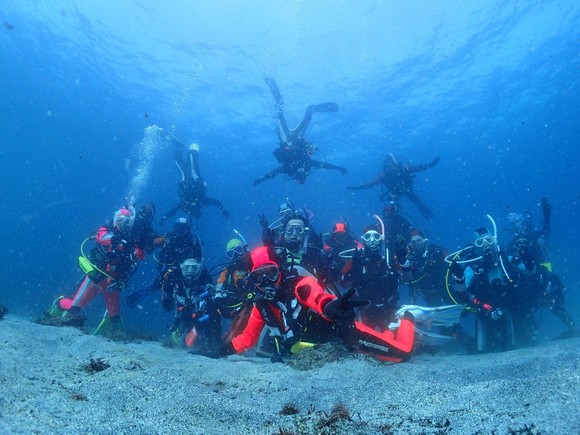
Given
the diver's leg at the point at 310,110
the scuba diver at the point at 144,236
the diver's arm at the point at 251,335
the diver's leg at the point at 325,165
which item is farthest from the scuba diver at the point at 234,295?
the diver's leg at the point at 310,110

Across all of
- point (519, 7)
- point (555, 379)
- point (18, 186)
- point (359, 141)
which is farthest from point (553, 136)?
point (18, 186)

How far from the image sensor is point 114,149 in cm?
5706

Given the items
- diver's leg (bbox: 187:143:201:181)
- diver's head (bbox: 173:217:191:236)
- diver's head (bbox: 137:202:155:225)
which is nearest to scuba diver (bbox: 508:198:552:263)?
diver's head (bbox: 173:217:191:236)

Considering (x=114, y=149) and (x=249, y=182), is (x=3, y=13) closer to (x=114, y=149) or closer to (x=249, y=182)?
(x=114, y=149)

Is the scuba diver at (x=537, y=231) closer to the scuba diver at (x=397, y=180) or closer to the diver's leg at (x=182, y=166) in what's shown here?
the scuba diver at (x=397, y=180)

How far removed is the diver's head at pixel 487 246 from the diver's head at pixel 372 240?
9.10 feet

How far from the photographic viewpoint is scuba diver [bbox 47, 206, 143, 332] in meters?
9.26

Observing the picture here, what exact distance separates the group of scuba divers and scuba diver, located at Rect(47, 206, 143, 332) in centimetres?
3

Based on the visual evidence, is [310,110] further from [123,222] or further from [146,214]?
[123,222]

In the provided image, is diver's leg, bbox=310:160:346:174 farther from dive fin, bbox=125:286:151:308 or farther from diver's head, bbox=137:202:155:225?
dive fin, bbox=125:286:151:308

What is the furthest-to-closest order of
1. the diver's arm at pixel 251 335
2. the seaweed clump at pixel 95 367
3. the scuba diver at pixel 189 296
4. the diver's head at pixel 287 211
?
the diver's head at pixel 287 211
the scuba diver at pixel 189 296
the diver's arm at pixel 251 335
the seaweed clump at pixel 95 367

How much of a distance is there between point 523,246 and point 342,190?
243ft

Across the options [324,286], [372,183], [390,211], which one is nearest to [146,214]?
[324,286]

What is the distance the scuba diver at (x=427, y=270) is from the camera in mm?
9202
